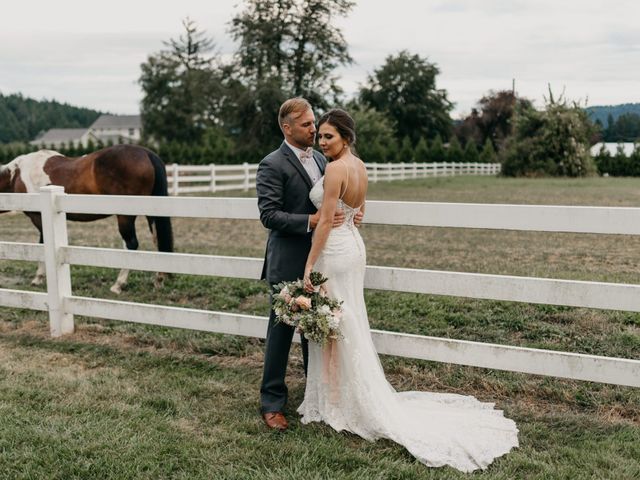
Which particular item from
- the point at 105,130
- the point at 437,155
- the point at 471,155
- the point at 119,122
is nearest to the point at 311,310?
the point at 437,155

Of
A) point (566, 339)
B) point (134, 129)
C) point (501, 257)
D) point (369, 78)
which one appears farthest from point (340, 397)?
point (134, 129)

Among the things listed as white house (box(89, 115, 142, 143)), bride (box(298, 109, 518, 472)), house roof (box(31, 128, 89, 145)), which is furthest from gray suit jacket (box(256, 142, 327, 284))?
white house (box(89, 115, 142, 143))

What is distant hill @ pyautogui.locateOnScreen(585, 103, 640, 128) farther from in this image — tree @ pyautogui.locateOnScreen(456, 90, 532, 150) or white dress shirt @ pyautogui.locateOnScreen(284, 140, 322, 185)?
white dress shirt @ pyautogui.locateOnScreen(284, 140, 322, 185)

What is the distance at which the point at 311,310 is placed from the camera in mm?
3664

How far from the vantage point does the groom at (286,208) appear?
3.79m

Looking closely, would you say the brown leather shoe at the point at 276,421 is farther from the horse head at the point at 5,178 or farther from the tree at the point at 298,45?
the tree at the point at 298,45

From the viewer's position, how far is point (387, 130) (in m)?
55.6

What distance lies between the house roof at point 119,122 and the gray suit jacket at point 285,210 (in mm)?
138721

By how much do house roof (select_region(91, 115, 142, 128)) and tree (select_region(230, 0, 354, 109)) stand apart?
99.5 m

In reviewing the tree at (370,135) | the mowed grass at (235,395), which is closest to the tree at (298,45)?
the tree at (370,135)

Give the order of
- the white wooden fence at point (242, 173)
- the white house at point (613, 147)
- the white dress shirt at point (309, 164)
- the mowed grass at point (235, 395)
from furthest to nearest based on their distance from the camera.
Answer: the white house at point (613, 147), the white wooden fence at point (242, 173), the white dress shirt at point (309, 164), the mowed grass at point (235, 395)

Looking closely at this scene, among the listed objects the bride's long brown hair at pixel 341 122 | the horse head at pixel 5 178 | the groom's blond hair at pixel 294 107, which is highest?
the groom's blond hair at pixel 294 107

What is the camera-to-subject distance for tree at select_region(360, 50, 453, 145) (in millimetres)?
71500

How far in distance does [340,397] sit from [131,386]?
1.64 metres
